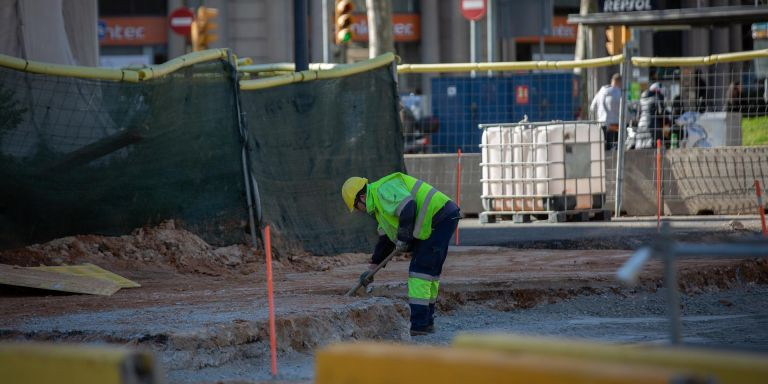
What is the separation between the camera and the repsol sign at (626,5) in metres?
21.7

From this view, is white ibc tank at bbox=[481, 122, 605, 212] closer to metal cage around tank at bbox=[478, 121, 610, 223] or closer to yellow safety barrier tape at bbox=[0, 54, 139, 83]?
metal cage around tank at bbox=[478, 121, 610, 223]

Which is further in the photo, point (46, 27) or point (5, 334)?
point (46, 27)

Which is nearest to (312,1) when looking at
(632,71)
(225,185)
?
(632,71)

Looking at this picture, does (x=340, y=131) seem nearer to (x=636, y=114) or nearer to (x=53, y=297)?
(x=53, y=297)

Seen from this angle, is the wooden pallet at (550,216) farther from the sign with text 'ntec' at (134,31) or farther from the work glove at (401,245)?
the sign with text 'ntec' at (134,31)

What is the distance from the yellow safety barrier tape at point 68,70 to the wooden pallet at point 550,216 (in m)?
8.09

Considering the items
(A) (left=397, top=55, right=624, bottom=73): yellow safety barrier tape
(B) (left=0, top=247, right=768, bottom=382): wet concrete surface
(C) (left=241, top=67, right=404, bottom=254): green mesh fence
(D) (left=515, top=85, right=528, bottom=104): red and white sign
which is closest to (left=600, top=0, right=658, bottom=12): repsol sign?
(A) (left=397, top=55, right=624, bottom=73): yellow safety barrier tape

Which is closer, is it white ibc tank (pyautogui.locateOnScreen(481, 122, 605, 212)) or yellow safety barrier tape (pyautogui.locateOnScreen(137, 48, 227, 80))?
yellow safety barrier tape (pyautogui.locateOnScreen(137, 48, 227, 80))

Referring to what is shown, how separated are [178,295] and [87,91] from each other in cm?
246

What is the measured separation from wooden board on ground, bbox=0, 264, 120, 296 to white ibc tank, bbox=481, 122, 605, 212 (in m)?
9.09

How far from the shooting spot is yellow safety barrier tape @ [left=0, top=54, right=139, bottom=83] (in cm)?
1129

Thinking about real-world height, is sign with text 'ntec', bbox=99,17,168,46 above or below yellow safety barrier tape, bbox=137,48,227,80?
above

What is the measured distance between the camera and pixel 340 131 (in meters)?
14.2

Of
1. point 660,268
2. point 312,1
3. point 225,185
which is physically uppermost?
point 312,1
